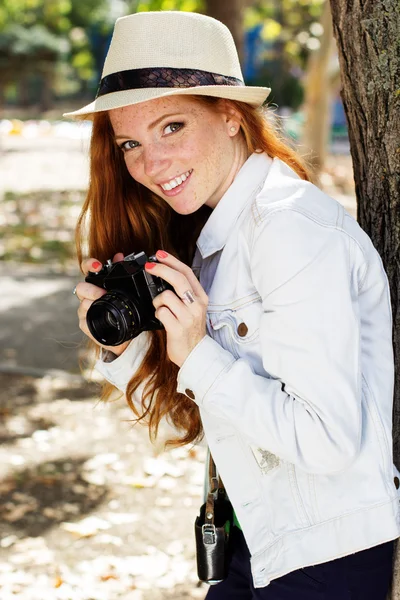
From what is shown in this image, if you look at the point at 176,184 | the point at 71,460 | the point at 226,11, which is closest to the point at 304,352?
the point at 176,184

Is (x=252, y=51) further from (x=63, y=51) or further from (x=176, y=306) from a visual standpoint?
(x=176, y=306)

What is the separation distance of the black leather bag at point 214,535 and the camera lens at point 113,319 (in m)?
0.41

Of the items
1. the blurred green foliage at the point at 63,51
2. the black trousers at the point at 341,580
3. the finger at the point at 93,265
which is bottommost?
the blurred green foliage at the point at 63,51

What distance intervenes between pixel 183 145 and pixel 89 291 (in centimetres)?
45

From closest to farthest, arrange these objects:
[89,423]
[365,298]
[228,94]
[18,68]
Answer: [365,298]
[228,94]
[89,423]
[18,68]

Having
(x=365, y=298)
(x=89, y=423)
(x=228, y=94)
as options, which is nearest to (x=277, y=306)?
(x=365, y=298)

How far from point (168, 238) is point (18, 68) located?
37.0 meters

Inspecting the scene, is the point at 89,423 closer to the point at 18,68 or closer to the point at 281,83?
the point at 281,83

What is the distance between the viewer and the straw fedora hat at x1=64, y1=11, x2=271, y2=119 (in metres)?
1.87

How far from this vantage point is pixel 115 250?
7.69 ft

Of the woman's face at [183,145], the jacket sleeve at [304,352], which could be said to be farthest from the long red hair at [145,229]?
the jacket sleeve at [304,352]

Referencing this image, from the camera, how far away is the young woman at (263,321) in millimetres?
1570

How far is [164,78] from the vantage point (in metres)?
1.87

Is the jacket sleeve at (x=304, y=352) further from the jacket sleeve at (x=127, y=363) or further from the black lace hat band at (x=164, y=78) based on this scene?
the jacket sleeve at (x=127, y=363)
